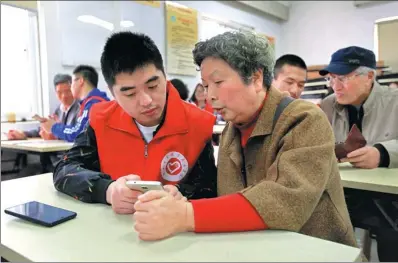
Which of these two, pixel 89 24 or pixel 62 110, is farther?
pixel 89 24

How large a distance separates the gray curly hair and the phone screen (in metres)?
0.55

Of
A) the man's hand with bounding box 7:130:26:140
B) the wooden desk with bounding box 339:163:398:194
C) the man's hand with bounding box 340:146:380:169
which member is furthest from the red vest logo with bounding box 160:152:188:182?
the man's hand with bounding box 7:130:26:140

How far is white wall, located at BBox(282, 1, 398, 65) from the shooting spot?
193cm

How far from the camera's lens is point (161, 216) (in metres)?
0.70

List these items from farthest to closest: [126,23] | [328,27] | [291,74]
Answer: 1. [126,23]
2. [328,27]
3. [291,74]

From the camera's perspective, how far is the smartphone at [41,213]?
810 millimetres

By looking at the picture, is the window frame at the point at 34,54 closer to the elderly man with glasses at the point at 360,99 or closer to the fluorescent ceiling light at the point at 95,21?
the fluorescent ceiling light at the point at 95,21

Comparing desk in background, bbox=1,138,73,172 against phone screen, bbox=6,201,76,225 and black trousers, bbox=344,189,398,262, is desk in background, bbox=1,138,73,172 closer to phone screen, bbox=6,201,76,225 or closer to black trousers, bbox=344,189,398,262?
phone screen, bbox=6,201,76,225

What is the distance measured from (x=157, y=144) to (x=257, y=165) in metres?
0.39

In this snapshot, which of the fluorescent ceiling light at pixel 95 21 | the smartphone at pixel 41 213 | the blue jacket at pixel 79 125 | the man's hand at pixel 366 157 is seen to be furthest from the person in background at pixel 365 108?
the fluorescent ceiling light at pixel 95 21

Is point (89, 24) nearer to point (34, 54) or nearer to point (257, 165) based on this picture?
point (34, 54)

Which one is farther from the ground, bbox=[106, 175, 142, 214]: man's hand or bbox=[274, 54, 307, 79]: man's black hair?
bbox=[274, 54, 307, 79]: man's black hair

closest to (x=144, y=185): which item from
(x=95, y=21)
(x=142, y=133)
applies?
(x=142, y=133)

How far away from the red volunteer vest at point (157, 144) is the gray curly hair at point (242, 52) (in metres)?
0.29
